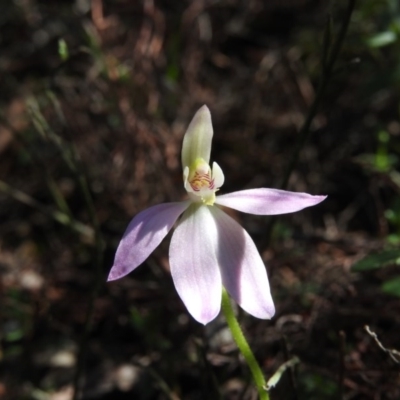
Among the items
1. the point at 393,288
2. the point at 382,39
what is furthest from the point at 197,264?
the point at 382,39

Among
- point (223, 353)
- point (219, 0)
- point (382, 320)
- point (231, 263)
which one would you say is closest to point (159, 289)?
point (223, 353)

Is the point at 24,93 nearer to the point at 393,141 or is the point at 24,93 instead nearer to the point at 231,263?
the point at 393,141

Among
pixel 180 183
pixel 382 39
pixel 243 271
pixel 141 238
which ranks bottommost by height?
pixel 243 271

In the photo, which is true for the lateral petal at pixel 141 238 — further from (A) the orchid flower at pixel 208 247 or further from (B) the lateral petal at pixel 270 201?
(B) the lateral petal at pixel 270 201

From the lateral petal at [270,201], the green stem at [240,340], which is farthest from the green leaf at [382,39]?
the green stem at [240,340]

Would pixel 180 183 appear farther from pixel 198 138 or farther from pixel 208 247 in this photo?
pixel 208 247

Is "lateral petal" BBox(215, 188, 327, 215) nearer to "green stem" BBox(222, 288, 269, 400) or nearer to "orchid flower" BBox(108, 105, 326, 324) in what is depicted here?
"orchid flower" BBox(108, 105, 326, 324)

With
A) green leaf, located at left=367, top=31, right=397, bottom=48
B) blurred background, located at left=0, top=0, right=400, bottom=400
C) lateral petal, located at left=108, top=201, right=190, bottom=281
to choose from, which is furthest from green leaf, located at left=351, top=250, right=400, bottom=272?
green leaf, located at left=367, top=31, right=397, bottom=48
